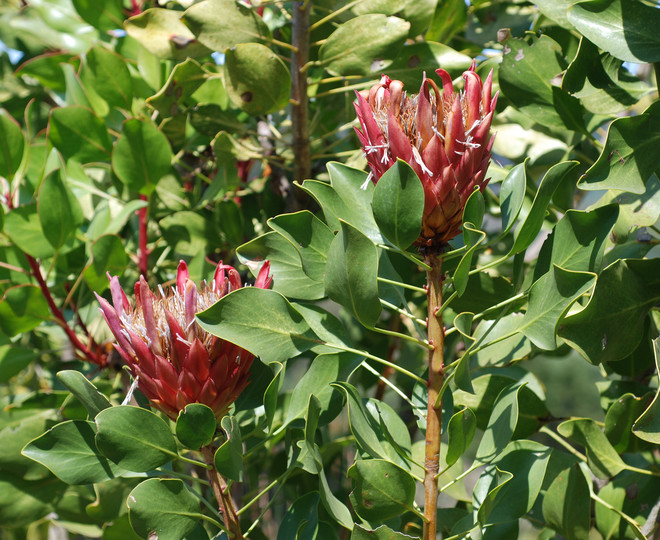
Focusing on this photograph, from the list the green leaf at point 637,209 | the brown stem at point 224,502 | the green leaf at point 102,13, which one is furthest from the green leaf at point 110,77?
the green leaf at point 637,209

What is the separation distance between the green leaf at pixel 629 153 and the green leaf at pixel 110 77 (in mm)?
752

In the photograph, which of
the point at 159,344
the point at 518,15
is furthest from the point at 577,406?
the point at 159,344

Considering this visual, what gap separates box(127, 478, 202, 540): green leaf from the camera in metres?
0.62

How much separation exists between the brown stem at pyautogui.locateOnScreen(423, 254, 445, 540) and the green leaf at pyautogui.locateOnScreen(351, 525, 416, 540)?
5 centimetres

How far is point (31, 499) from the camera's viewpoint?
970 millimetres

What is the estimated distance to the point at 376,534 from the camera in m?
0.60

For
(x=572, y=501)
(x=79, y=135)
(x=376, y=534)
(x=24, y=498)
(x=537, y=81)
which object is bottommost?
(x=24, y=498)

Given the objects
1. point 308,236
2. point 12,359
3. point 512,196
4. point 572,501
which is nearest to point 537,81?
point 512,196

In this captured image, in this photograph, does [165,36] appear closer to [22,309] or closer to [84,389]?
[22,309]

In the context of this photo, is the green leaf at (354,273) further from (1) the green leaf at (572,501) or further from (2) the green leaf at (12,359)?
(2) the green leaf at (12,359)

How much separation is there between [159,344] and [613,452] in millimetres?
497

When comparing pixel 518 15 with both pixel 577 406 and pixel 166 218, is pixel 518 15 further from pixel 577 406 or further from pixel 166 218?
pixel 577 406

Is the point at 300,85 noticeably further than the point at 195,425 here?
Yes

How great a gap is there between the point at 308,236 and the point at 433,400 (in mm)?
198
